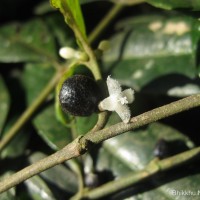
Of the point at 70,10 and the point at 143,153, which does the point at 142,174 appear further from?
the point at 70,10

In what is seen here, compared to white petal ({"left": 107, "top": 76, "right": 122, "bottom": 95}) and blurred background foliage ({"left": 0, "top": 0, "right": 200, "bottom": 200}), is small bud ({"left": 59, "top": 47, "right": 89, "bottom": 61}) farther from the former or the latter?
white petal ({"left": 107, "top": 76, "right": 122, "bottom": 95})

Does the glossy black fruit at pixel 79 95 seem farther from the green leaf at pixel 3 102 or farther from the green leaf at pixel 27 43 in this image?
the green leaf at pixel 27 43

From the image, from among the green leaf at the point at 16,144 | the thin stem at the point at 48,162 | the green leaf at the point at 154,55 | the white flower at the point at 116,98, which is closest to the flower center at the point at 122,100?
the white flower at the point at 116,98

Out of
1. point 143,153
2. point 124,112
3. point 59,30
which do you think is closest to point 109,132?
point 124,112

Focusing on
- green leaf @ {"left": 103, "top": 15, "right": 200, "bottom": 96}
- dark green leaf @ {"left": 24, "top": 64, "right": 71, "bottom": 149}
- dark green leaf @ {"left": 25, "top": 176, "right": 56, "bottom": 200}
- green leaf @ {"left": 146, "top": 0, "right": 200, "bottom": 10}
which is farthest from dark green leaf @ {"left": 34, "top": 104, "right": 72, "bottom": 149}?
green leaf @ {"left": 146, "top": 0, "right": 200, "bottom": 10}

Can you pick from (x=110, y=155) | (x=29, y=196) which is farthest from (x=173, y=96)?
(x=29, y=196)

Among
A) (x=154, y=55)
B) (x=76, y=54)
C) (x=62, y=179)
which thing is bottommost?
(x=62, y=179)
